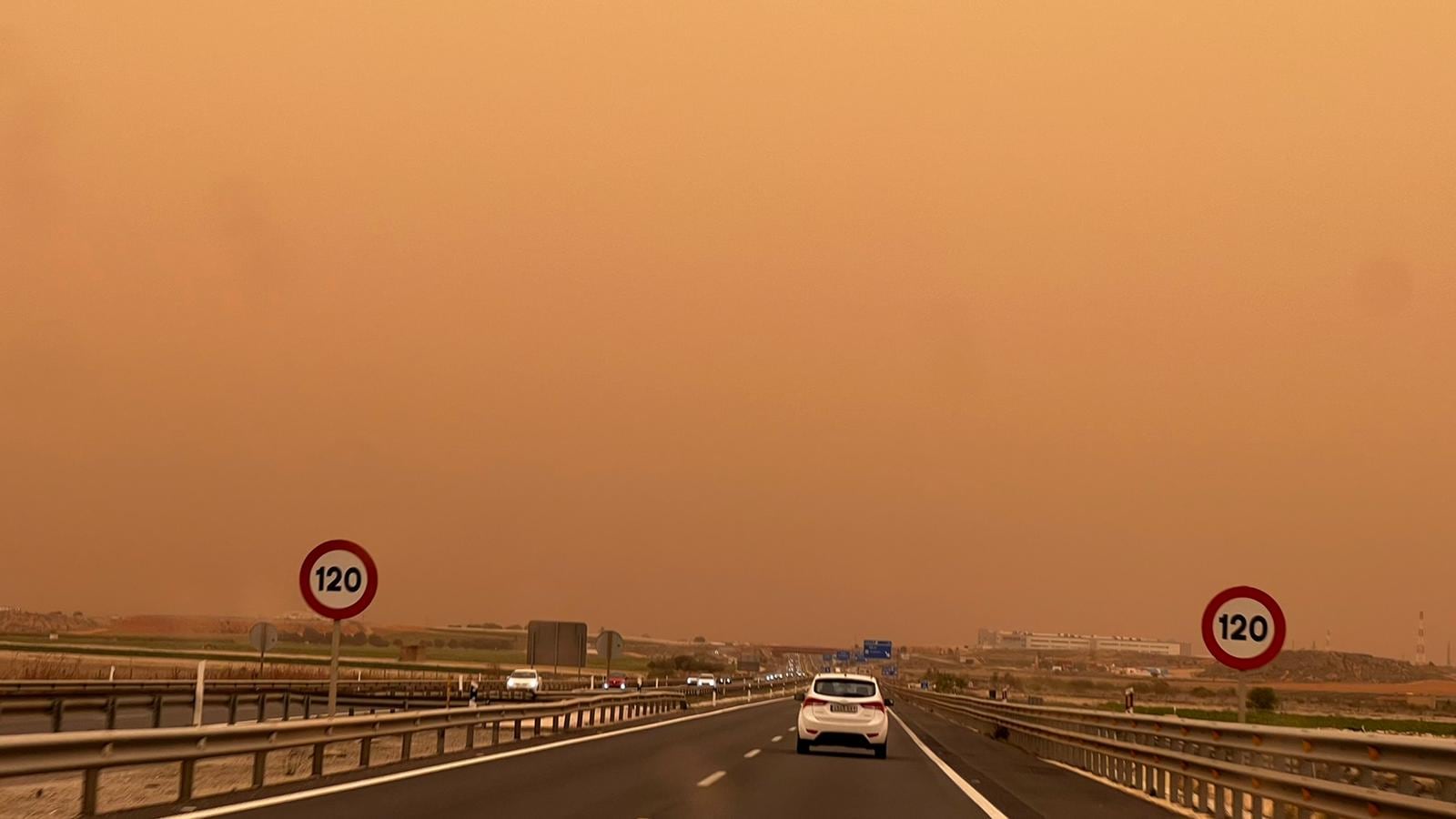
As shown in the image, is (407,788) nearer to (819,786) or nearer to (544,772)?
(544,772)

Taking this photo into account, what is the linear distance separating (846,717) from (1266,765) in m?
11.5

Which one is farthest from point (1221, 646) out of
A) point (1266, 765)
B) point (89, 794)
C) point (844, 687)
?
point (844, 687)

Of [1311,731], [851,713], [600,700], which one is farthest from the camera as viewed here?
[600,700]

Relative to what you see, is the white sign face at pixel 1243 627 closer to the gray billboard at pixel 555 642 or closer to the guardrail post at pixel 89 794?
the guardrail post at pixel 89 794

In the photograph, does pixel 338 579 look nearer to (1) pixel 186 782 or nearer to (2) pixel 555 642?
(1) pixel 186 782

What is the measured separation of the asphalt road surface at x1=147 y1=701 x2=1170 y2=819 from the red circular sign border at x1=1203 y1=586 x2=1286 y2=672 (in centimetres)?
224

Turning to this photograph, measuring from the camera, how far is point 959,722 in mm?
58406

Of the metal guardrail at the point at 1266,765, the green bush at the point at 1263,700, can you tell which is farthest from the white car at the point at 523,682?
the green bush at the point at 1263,700

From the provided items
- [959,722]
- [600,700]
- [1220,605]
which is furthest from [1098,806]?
[959,722]

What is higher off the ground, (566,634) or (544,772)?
(566,634)

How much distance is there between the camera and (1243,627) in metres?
16.4

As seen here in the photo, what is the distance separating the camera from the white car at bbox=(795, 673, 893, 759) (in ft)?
90.3

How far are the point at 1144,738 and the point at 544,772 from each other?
891 cm

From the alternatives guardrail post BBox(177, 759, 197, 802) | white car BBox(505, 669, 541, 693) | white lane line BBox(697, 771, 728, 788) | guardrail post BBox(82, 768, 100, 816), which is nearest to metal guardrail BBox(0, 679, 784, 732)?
white car BBox(505, 669, 541, 693)
